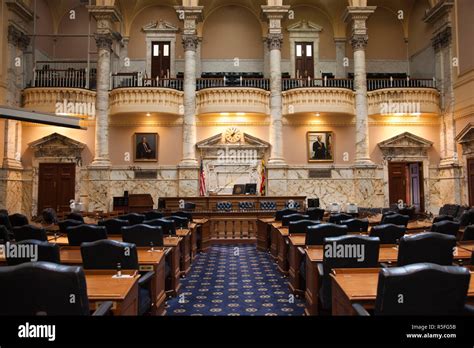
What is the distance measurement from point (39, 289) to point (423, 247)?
11.5 ft

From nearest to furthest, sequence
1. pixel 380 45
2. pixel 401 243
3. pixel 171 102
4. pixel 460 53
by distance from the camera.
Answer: pixel 401 243
pixel 460 53
pixel 171 102
pixel 380 45

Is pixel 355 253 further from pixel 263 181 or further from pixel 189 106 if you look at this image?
pixel 189 106

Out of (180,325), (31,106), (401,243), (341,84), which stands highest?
(341,84)

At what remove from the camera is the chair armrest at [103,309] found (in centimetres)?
278

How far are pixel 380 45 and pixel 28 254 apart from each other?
19357 millimetres

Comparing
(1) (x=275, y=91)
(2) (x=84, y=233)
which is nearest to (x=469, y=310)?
(2) (x=84, y=233)

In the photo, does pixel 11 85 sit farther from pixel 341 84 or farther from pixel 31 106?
pixel 341 84

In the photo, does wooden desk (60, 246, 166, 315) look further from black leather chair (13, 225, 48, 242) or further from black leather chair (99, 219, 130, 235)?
black leather chair (99, 219, 130, 235)

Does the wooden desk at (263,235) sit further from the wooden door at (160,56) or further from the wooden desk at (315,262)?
the wooden door at (160,56)

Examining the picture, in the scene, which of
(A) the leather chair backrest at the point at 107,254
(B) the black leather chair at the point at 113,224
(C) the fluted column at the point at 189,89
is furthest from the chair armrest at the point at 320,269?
(C) the fluted column at the point at 189,89

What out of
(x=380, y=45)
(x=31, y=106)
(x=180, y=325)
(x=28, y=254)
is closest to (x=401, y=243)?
(x=180, y=325)

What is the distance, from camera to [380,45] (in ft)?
64.0

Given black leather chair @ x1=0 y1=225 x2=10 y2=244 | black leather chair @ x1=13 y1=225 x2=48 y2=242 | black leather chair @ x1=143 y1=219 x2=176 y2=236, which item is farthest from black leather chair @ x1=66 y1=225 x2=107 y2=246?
black leather chair @ x1=0 y1=225 x2=10 y2=244

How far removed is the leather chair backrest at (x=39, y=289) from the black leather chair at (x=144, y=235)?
3104 millimetres
